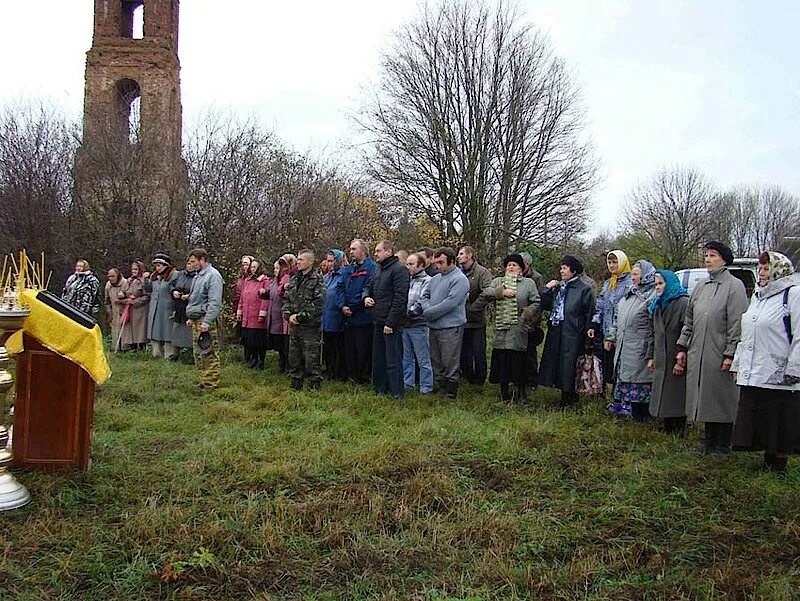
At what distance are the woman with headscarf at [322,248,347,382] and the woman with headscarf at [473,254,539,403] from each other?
2.09 meters

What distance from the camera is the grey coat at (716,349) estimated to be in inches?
232

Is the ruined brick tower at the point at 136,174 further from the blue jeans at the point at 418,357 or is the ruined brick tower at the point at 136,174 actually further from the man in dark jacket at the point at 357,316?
the blue jeans at the point at 418,357

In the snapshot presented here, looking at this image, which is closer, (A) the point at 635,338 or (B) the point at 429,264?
(A) the point at 635,338

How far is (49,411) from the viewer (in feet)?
15.9

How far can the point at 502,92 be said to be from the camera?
24.9m

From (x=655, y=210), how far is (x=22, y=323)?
136 ft

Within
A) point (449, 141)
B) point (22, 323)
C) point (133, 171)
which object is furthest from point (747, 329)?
point (449, 141)

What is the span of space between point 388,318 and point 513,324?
144 cm

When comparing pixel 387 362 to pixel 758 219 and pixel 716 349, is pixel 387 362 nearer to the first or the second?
pixel 716 349

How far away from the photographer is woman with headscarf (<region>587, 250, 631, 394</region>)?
777 cm

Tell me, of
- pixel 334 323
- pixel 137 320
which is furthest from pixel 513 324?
pixel 137 320

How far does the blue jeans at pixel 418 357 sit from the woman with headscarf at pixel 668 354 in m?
2.63

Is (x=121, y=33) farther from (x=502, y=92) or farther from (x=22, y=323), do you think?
(x=22, y=323)

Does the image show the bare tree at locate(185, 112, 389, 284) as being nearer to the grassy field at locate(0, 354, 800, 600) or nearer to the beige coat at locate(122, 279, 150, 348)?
the beige coat at locate(122, 279, 150, 348)
